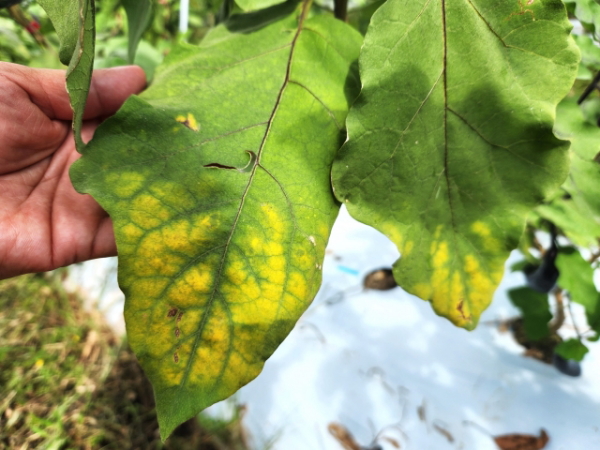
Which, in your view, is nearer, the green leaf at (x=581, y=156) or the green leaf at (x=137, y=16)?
the green leaf at (x=137, y=16)

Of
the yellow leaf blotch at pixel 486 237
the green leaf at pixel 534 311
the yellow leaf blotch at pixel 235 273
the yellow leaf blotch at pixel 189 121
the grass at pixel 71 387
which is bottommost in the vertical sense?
the grass at pixel 71 387

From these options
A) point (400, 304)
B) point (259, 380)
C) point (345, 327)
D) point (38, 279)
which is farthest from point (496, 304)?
point (38, 279)

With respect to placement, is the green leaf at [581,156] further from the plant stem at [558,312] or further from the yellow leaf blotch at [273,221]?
the plant stem at [558,312]

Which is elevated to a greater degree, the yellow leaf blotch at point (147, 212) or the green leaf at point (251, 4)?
the green leaf at point (251, 4)

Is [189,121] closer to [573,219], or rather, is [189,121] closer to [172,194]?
[172,194]

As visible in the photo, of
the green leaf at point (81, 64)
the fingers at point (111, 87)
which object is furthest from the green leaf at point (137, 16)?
the green leaf at point (81, 64)

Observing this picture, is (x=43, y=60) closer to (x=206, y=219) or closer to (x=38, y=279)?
(x=206, y=219)

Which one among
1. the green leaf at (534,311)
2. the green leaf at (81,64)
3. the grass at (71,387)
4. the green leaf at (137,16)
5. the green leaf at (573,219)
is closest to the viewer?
the green leaf at (81,64)
